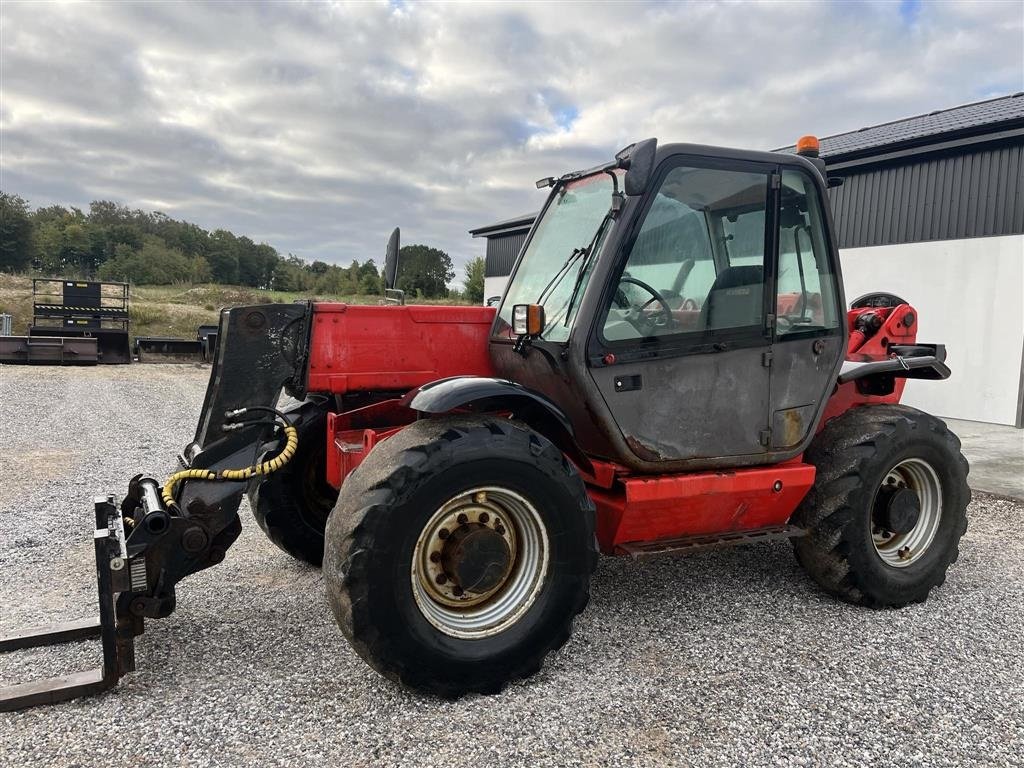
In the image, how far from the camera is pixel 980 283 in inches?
484

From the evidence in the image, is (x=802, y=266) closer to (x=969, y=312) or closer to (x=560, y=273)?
(x=560, y=273)

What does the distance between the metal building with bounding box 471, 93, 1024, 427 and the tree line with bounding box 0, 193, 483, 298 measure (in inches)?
1094

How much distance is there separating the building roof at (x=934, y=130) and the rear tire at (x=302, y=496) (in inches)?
389

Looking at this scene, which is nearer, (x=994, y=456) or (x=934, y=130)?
(x=994, y=456)

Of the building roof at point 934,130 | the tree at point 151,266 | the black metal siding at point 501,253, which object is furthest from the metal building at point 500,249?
the tree at point 151,266

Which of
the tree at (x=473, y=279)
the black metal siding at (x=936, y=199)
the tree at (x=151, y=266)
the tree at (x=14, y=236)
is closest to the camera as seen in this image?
the black metal siding at (x=936, y=199)

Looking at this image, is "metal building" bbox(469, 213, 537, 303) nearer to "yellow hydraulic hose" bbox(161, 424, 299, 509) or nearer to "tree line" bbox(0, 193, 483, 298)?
"tree line" bbox(0, 193, 483, 298)

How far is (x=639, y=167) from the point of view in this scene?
10.8ft

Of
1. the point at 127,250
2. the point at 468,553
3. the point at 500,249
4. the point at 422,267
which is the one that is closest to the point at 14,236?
the point at 127,250

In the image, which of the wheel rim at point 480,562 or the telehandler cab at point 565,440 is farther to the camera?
the wheel rim at point 480,562

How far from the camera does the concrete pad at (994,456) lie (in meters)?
7.70

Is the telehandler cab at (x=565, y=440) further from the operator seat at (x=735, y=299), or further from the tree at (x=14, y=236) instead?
the tree at (x=14, y=236)

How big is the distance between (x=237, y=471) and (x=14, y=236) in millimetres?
63499

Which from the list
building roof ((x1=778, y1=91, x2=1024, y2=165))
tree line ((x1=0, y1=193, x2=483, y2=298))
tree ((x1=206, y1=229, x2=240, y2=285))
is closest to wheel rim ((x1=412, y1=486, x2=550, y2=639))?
building roof ((x1=778, y1=91, x2=1024, y2=165))
